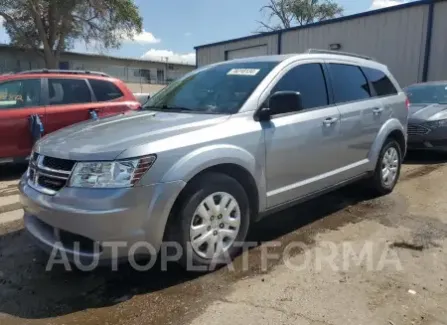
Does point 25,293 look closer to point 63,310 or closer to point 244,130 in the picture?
point 63,310

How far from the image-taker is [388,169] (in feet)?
17.4

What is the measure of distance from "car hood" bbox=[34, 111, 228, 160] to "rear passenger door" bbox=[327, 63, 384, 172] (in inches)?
64.5

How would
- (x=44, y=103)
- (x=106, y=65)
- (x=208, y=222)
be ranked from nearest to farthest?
(x=208, y=222) < (x=44, y=103) < (x=106, y=65)

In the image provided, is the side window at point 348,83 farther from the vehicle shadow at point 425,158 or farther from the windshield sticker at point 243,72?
the vehicle shadow at point 425,158

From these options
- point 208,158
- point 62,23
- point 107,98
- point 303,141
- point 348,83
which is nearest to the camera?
point 208,158

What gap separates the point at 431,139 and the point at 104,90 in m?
6.09

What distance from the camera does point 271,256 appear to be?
3.58 metres

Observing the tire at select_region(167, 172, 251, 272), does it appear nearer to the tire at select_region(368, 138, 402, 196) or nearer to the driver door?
the driver door

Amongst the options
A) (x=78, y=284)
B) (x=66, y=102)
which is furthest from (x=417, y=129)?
(x=78, y=284)

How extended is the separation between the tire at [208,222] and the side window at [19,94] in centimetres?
471

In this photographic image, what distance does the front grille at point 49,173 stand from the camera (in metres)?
2.86

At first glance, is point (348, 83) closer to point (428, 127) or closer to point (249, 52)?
point (428, 127)

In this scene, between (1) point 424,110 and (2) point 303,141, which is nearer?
(2) point 303,141

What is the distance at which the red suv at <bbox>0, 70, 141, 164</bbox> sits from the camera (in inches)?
252
